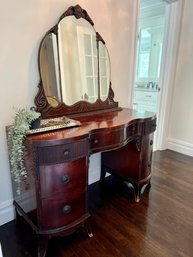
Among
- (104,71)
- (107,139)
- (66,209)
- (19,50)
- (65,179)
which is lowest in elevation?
(66,209)

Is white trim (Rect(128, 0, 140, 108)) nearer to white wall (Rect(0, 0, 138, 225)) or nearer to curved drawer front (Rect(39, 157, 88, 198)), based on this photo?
white wall (Rect(0, 0, 138, 225))

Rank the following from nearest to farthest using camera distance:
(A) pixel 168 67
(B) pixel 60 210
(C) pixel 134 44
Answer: (B) pixel 60 210
(C) pixel 134 44
(A) pixel 168 67

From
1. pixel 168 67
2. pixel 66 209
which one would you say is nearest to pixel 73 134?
pixel 66 209

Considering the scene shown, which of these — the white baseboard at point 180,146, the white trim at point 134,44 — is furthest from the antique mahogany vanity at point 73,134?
the white baseboard at point 180,146

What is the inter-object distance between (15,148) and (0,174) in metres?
0.50

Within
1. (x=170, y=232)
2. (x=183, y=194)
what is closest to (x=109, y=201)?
(x=170, y=232)

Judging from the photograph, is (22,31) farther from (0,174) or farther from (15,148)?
(0,174)

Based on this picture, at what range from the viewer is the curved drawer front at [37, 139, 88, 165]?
1.27 meters

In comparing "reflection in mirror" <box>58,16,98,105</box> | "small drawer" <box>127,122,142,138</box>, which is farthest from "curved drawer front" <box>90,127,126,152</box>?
"reflection in mirror" <box>58,16,98,105</box>

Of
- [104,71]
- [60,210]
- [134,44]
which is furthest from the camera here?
[134,44]

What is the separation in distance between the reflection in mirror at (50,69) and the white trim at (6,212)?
0.93 m

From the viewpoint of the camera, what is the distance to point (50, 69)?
1749 millimetres

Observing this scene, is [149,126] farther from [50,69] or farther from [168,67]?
[168,67]

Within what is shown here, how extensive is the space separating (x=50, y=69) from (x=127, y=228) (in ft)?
4.90
